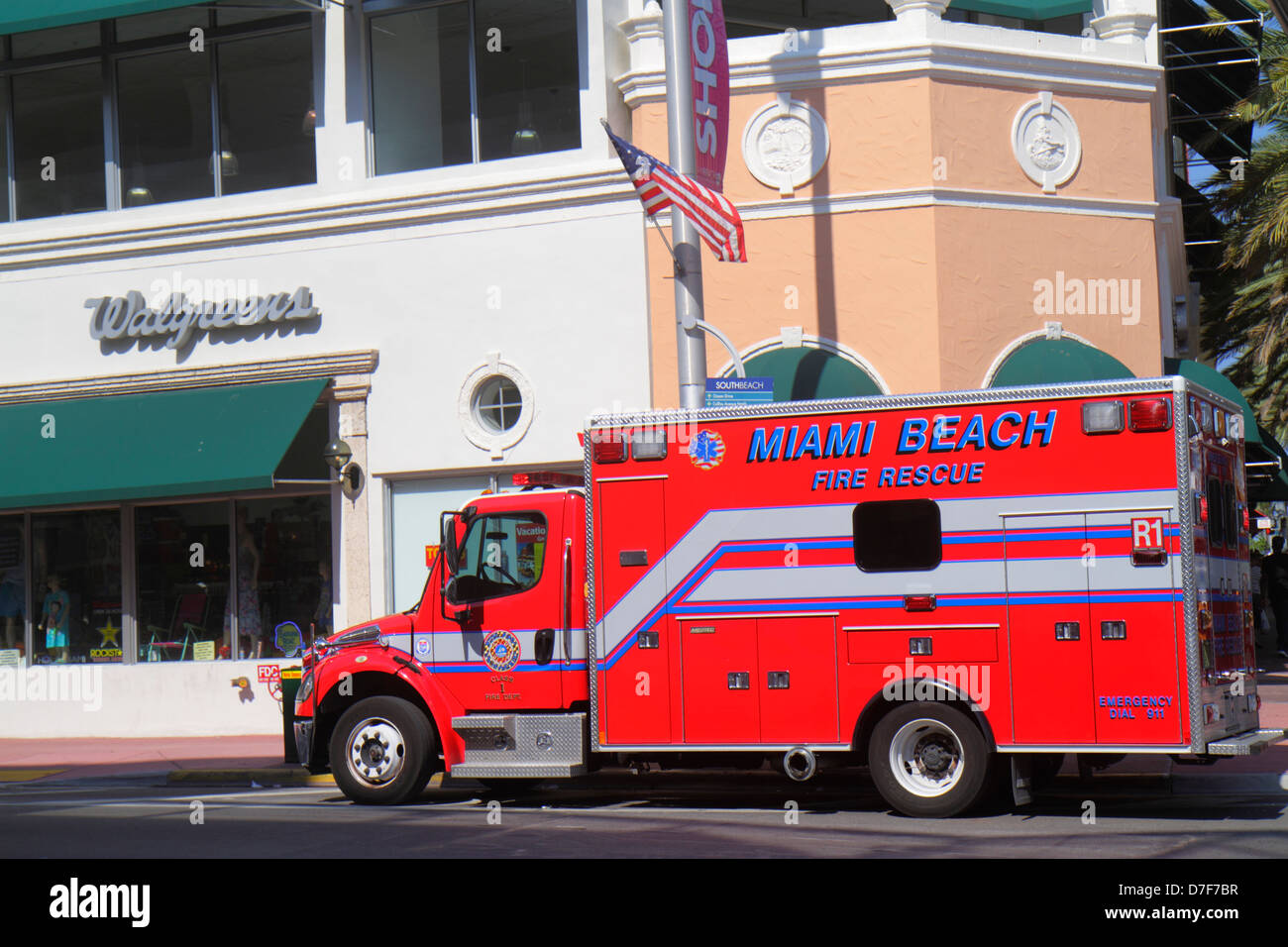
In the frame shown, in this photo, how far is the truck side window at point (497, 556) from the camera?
39.3ft

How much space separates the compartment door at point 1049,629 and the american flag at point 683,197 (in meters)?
5.78

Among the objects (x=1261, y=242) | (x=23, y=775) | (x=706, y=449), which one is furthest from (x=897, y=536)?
(x=1261, y=242)

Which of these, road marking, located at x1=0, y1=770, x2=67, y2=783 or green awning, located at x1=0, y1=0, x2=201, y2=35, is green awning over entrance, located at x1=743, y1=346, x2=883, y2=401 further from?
road marking, located at x1=0, y1=770, x2=67, y2=783

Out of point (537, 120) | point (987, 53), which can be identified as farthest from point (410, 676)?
point (987, 53)

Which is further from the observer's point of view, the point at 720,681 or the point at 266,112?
the point at 266,112

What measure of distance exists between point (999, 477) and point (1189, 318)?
18214 mm

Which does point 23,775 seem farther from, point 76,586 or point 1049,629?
point 1049,629

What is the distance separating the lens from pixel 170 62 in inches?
811

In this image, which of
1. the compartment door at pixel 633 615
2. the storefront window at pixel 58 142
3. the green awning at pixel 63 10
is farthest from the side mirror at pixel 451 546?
the storefront window at pixel 58 142

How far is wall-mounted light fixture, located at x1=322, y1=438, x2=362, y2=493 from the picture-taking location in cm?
1867

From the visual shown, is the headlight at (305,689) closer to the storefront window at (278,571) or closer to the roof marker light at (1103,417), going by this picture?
the roof marker light at (1103,417)

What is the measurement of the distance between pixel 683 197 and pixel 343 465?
20.8 ft

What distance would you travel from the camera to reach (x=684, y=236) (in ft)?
49.6

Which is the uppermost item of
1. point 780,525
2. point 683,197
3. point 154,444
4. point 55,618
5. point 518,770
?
point 683,197
